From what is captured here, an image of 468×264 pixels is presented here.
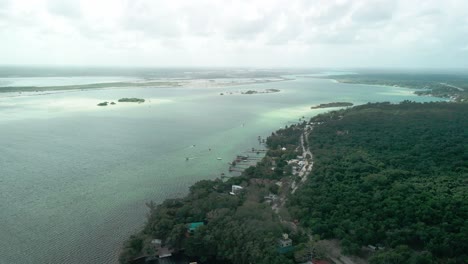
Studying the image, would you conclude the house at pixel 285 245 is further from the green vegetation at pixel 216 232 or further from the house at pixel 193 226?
the house at pixel 193 226

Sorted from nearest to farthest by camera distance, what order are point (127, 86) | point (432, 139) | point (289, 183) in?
1. point (289, 183)
2. point (432, 139)
3. point (127, 86)

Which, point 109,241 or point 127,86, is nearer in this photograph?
point 109,241

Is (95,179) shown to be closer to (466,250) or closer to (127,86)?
(466,250)

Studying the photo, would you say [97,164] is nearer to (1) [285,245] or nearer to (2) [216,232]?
(2) [216,232]

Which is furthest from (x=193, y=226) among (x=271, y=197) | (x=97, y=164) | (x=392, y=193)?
(x=97, y=164)

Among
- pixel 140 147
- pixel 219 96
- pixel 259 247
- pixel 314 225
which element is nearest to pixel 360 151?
pixel 314 225

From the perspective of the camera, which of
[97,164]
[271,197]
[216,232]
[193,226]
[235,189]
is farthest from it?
[97,164]

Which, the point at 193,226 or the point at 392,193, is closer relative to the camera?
the point at 193,226
